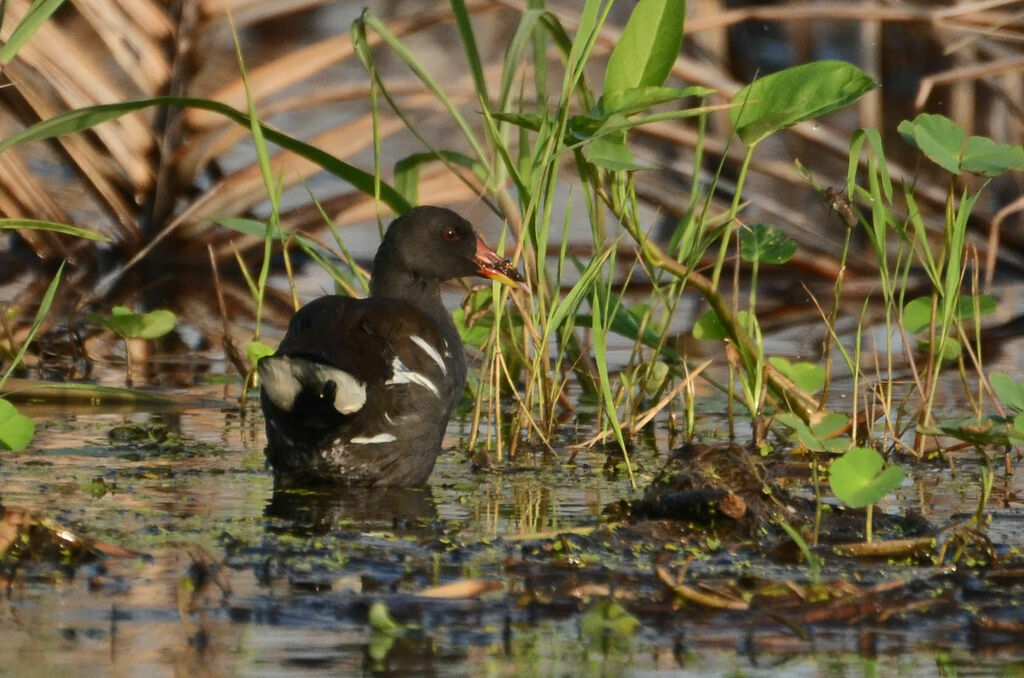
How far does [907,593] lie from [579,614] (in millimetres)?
610

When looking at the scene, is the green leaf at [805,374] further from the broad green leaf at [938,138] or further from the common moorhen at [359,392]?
the common moorhen at [359,392]

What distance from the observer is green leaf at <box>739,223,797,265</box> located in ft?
15.6

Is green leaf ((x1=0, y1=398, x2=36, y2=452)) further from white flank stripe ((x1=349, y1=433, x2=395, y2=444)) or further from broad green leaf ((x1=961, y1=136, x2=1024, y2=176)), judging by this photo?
broad green leaf ((x1=961, y1=136, x2=1024, y2=176))

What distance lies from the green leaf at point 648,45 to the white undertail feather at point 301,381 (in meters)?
0.98

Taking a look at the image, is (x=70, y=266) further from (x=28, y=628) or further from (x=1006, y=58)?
(x=28, y=628)

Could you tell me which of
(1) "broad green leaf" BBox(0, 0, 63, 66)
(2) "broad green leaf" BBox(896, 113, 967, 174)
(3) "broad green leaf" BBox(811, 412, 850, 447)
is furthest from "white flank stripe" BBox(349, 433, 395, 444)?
(2) "broad green leaf" BBox(896, 113, 967, 174)

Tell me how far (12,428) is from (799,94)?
2.05 meters

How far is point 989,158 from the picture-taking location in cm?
423

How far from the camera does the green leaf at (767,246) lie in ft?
15.6

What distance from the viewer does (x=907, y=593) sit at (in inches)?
119

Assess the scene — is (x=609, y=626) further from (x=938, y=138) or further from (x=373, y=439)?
(x=938, y=138)

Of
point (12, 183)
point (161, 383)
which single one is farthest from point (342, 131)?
point (161, 383)

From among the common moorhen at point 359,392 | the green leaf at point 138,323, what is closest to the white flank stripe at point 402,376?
the common moorhen at point 359,392

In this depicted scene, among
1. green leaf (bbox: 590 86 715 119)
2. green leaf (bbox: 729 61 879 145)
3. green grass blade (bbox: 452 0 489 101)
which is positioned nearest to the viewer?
green leaf (bbox: 590 86 715 119)
